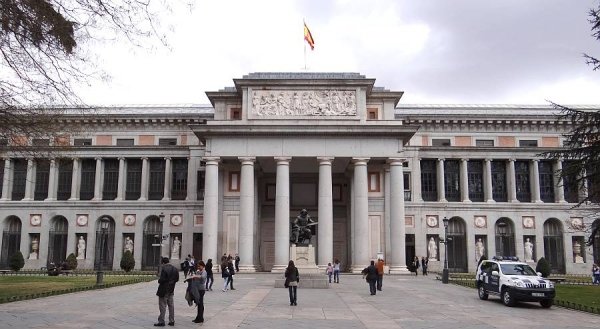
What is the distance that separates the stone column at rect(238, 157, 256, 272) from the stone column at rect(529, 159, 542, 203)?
33168 millimetres

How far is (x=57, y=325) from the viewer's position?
50.4 feet

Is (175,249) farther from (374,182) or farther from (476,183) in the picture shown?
(476,183)

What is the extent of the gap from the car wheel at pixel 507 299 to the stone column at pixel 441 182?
38.8 meters

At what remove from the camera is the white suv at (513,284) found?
22.4 metres

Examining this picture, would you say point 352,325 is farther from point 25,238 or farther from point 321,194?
point 25,238

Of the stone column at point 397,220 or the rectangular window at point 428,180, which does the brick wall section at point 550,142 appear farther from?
the stone column at point 397,220

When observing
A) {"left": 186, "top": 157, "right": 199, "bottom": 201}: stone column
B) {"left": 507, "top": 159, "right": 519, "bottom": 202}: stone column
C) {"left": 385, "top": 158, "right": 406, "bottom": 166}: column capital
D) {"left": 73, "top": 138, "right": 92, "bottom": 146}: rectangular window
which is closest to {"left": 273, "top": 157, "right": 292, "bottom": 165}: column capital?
{"left": 385, "top": 158, "right": 406, "bottom": 166}: column capital

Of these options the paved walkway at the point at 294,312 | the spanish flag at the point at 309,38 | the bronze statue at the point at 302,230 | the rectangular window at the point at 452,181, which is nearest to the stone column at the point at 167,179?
the spanish flag at the point at 309,38

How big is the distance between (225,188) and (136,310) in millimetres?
35040

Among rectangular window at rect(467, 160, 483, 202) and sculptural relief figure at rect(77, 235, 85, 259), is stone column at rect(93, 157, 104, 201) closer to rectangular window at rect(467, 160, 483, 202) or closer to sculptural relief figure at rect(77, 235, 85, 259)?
sculptural relief figure at rect(77, 235, 85, 259)

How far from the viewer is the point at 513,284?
22.9m

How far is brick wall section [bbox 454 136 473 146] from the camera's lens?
210 feet

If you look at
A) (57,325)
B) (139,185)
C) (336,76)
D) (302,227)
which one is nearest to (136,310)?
(57,325)

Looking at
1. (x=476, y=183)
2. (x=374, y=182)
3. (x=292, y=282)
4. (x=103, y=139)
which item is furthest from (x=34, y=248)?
(x=476, y=183)
